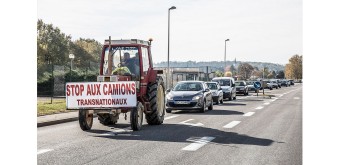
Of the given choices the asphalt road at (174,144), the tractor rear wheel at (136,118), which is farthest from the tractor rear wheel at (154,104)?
the tractor rear wheel at (136,118)

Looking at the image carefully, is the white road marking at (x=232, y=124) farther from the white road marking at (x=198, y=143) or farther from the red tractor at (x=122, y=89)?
the white road marking at (x=198, y=143)

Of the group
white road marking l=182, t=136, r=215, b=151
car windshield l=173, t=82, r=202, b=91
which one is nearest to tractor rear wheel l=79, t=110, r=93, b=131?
white road marking l=182, t=136, r=215, b=151

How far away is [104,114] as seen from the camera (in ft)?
48.9

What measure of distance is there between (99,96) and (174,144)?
381cm

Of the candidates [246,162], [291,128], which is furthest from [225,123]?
[246,162]

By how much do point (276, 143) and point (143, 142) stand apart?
3.06 metres

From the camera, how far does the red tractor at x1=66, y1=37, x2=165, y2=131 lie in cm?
1406

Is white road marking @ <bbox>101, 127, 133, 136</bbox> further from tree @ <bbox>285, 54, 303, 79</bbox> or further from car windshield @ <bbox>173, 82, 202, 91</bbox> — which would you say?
tree @ <bbox>285, 54, 303, 79</bbox>

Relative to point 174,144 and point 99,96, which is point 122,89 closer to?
point 99,96

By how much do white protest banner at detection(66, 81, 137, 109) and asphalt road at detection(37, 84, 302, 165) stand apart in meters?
0.77

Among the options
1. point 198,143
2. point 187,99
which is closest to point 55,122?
point 187,99

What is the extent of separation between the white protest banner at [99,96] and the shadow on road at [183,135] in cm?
79
